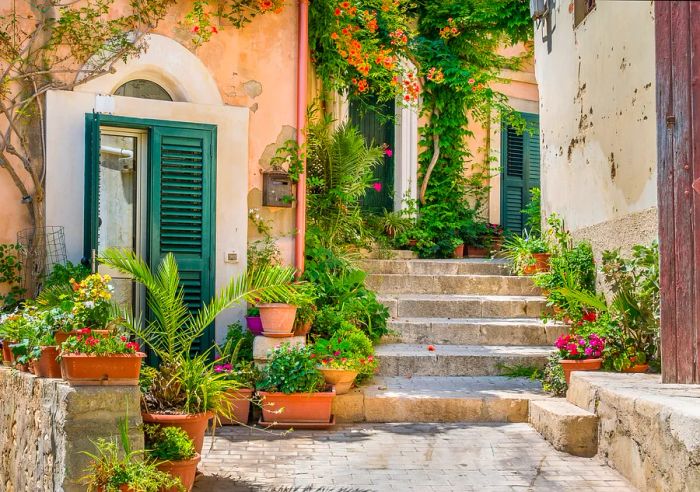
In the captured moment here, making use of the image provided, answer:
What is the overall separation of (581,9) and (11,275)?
215 inches

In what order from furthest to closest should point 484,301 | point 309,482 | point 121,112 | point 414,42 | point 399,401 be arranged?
1. point 414,42
2. point 484,301
3. point 121,112
4. point 399,401
5. point 309,482

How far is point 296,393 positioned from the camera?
6.48 m

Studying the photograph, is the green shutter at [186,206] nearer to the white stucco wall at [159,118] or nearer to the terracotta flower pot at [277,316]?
the white stucco wall at [159,118]

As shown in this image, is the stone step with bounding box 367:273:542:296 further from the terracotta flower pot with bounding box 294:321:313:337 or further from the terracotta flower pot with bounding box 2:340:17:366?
the terracotta flower pot with bounding box 2:340:17:366

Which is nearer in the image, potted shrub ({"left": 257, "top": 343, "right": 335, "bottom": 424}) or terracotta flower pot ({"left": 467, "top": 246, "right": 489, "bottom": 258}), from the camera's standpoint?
potted shrub ({"left": 257, "top": 343, "right": 335, "bottom": 424})

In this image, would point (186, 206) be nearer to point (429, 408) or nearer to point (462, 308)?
point (429, 408)

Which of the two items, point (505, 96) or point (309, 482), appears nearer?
point (309, 482)

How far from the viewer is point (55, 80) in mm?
7098

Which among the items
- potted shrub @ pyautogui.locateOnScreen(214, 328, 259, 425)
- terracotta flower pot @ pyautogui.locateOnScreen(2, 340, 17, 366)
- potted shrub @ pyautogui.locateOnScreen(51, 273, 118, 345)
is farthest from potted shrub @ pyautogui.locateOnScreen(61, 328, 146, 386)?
potted shrub @ pyautogui.locateOnScreen(214, 328, 259, 425)

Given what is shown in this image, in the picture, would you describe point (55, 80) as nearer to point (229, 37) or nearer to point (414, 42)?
point (229, 37)

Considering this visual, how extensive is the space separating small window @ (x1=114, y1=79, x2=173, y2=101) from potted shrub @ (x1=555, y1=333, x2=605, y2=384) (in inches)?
159

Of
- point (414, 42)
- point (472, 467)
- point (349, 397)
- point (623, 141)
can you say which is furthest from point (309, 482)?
point (414, 42)

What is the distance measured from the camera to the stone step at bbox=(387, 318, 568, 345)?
8.23 meters

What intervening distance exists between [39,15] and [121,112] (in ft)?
3.27
